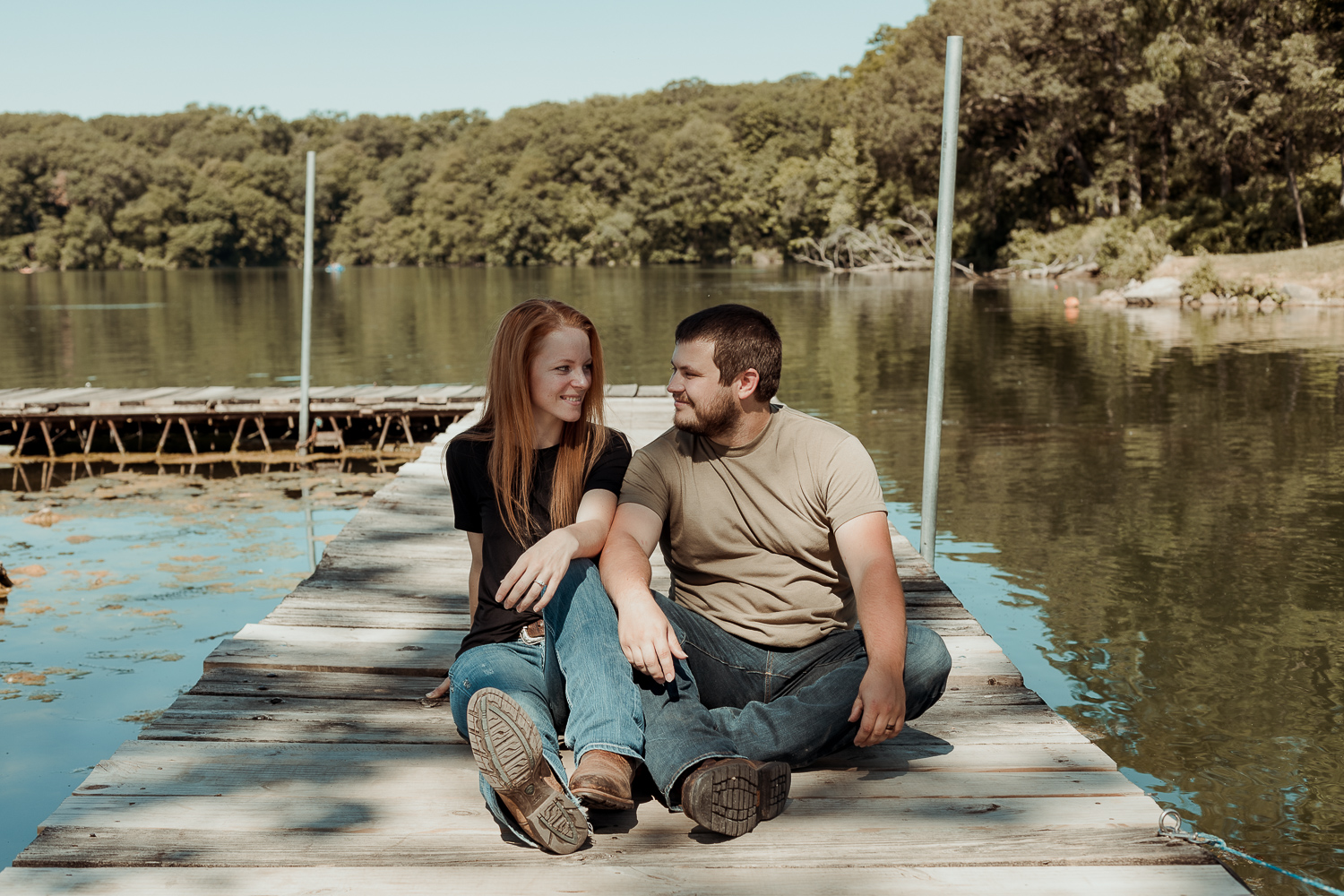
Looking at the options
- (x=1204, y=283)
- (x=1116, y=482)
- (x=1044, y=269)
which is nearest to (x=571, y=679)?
(x=1116, y=482)

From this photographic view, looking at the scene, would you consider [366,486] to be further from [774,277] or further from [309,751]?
[774,277]

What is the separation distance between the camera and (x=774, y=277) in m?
59.8

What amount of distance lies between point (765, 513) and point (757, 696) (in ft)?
1.75

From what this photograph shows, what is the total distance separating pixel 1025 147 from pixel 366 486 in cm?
4471

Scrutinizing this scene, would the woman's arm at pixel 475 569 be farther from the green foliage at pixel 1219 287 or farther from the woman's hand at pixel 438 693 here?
the green foliage at pixel 1219 287

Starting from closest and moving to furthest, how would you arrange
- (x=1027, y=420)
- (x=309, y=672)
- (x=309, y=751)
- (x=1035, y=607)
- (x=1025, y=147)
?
(x=309, y=751) → (x=309, y=672) → (x=1035, y=607) → (x=1027, y=420) → (x=1025, y=147)

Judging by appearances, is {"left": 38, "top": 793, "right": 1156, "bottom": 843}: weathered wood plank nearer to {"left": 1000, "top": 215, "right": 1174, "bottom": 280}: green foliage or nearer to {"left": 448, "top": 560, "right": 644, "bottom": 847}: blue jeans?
{"left": 448, "top": 560, "right": 644, "bottom": 847}: blue jeans

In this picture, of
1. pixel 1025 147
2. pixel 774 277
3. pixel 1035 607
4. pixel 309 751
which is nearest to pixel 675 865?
pixel 309 751

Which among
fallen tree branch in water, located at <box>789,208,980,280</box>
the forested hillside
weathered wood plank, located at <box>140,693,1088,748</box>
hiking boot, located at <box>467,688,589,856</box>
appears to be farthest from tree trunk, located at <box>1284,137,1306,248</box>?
hiking boot, located at <box>467,688,589,856</box>

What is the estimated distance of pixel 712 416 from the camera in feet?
10.9

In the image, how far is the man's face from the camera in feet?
10.8

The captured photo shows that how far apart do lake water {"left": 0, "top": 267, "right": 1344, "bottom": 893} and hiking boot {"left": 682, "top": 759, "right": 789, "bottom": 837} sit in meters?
2.57

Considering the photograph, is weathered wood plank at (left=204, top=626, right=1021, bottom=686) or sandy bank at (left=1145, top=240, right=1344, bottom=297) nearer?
weathered wood plank at (left=204, top=626, right=1021, bottom=686)

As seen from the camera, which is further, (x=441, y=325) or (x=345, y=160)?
(x=345, y=160)
